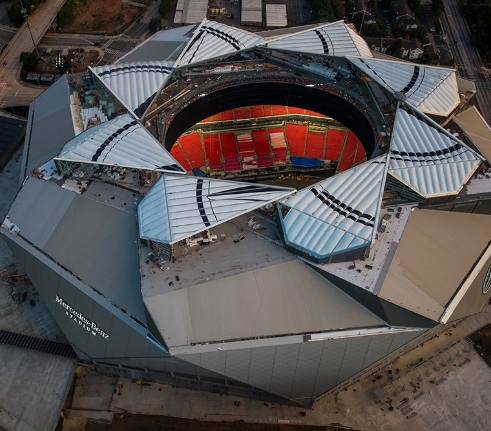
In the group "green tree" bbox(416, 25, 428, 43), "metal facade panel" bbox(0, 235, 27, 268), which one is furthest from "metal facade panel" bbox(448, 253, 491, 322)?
"green tree" bbox(416, 25, 428, 43)

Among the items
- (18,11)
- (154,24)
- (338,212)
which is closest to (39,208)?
(338,212)

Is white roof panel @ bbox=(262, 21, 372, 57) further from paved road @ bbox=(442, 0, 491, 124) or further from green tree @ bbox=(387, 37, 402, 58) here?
paved road @ bbox=(442, 0, 491, 124)

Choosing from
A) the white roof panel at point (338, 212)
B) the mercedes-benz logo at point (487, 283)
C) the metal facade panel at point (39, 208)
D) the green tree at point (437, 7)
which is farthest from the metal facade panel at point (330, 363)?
the green tree at point (437, 7)

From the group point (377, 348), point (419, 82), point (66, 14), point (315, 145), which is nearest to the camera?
point (377, 348)

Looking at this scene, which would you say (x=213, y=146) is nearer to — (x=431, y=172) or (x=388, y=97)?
(x=388, y=97)

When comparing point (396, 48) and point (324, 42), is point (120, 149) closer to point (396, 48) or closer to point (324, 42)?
point (324, 42)

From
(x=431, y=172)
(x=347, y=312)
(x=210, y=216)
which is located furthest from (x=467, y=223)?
(x=210, y=216)

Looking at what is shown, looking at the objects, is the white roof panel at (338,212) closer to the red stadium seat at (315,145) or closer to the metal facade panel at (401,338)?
the metal facade panel at (401,338)
